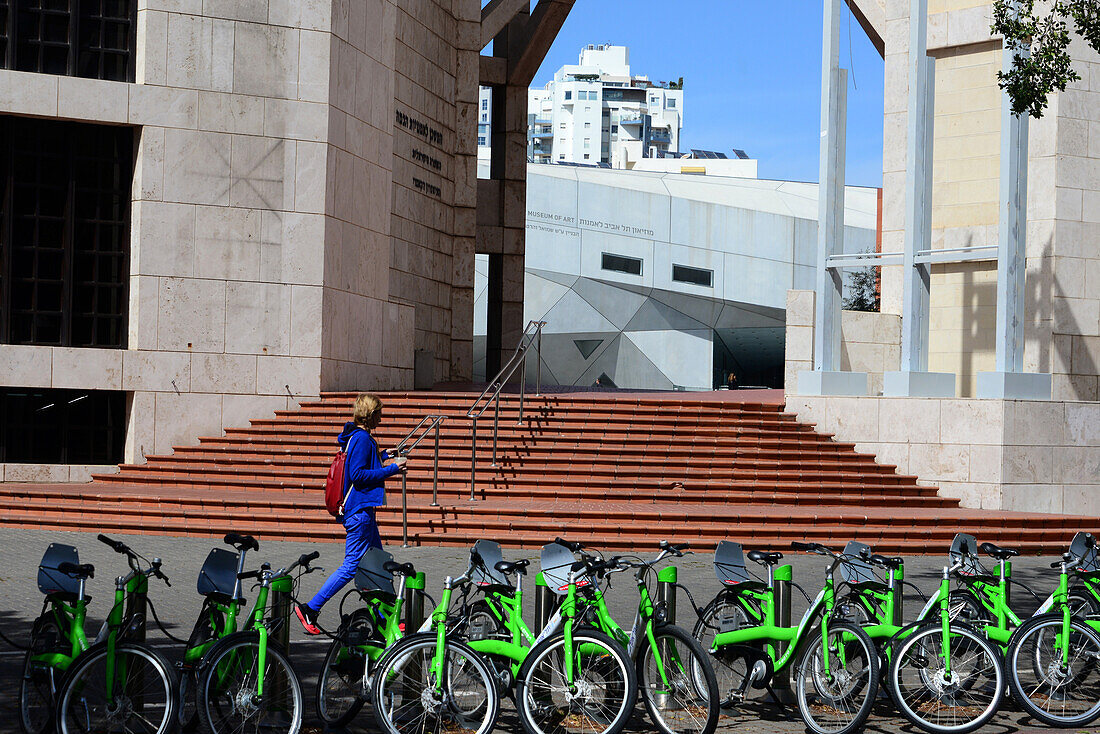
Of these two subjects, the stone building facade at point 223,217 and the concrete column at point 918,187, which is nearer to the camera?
the stone building facade at point 223,217

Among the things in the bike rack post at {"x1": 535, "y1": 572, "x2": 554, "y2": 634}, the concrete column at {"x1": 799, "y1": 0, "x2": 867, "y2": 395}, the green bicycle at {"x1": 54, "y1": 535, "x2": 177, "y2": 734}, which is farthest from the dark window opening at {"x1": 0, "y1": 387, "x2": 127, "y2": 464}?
the green bicycle at {"x1": 54, "y1": 535, "x2": 177, "y2": 734}

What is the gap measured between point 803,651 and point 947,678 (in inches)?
29.8

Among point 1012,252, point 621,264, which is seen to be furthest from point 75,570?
point 621,264

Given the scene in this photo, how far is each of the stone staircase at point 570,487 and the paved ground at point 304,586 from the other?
61 centimetres

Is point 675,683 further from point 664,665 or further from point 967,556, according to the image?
point 967,556

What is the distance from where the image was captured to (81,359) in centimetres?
1833

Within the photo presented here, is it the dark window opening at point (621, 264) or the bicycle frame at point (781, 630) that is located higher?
the dark window opening at point (621, 264)

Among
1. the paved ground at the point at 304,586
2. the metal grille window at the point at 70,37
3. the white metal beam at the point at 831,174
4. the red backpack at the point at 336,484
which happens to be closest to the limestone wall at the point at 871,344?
the white metal beam at the point at 831,174

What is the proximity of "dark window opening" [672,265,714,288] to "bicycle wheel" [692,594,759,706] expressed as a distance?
4383 cm

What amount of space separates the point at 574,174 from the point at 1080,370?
1268 inches

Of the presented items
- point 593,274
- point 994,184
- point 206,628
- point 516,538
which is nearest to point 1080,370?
point 994,184

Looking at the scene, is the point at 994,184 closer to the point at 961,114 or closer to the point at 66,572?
the point at 961,114

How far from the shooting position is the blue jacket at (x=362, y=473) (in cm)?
826

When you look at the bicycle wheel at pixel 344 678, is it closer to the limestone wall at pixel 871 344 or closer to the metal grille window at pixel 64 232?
the metal grille window at pixel 64 232
